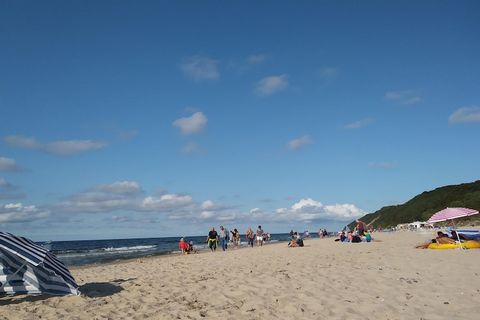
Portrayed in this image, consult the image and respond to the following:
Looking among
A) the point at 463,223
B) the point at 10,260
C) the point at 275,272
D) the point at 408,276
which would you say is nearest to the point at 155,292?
the point at 10,260

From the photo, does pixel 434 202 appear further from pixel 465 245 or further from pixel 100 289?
pixel 100 289

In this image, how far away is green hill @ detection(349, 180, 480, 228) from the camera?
62838 mm

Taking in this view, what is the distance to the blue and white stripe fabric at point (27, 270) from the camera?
7.72 metres

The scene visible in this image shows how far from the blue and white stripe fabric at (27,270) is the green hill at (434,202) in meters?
57.9

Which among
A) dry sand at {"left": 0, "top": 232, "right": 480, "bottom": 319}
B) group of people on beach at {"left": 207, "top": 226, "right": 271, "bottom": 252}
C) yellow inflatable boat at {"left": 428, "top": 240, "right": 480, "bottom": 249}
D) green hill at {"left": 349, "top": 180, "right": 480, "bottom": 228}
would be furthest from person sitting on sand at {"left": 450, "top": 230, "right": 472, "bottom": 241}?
green hill at {"left": 349, "top": 180, "right": 480, "bottom": 228}

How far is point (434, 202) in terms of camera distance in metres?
76.9

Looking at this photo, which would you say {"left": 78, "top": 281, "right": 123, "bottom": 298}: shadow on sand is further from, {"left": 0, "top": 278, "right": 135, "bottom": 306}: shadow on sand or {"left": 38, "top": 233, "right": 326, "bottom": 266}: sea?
{"left": 38, "top": 233, "right": 326, "bottom": 266}: sea

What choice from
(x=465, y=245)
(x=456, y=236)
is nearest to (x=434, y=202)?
(x=456, y=236)

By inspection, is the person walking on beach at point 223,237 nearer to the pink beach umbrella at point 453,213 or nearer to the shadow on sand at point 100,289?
the pink beach umbrella at point 453,213

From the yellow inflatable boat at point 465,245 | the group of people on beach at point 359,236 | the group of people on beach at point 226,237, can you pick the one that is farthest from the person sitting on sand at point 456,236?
the group of people on beach at point 226,237

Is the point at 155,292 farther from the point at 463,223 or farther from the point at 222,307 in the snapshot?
the point at 463,223

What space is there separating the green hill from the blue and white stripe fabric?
57868mm

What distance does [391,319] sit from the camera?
22.5 ft

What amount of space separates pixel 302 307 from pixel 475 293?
3977 mm
